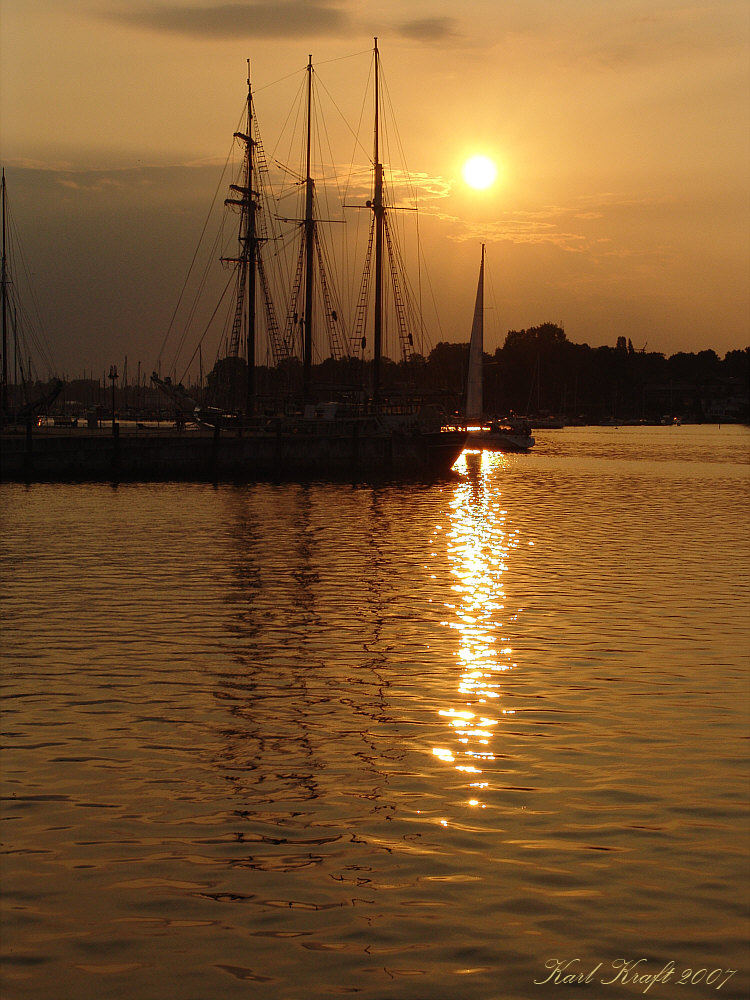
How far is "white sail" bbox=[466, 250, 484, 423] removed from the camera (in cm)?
12062

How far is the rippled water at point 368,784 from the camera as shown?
7871 millimetres

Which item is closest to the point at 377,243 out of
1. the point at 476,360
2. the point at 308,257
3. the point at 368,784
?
the point at 308,257

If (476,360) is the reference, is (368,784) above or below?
below

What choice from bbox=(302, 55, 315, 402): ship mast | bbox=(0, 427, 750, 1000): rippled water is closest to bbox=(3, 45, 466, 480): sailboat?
bbox=(302, 55, 315, 402): ship mast

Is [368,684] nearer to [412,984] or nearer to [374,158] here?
[412,984]

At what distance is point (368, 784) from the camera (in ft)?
37.4

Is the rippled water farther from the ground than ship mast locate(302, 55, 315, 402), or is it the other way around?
ship mast locate(302, 55, 315, 402)

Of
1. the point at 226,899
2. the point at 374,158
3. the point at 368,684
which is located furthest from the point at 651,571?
the point at 374,158
